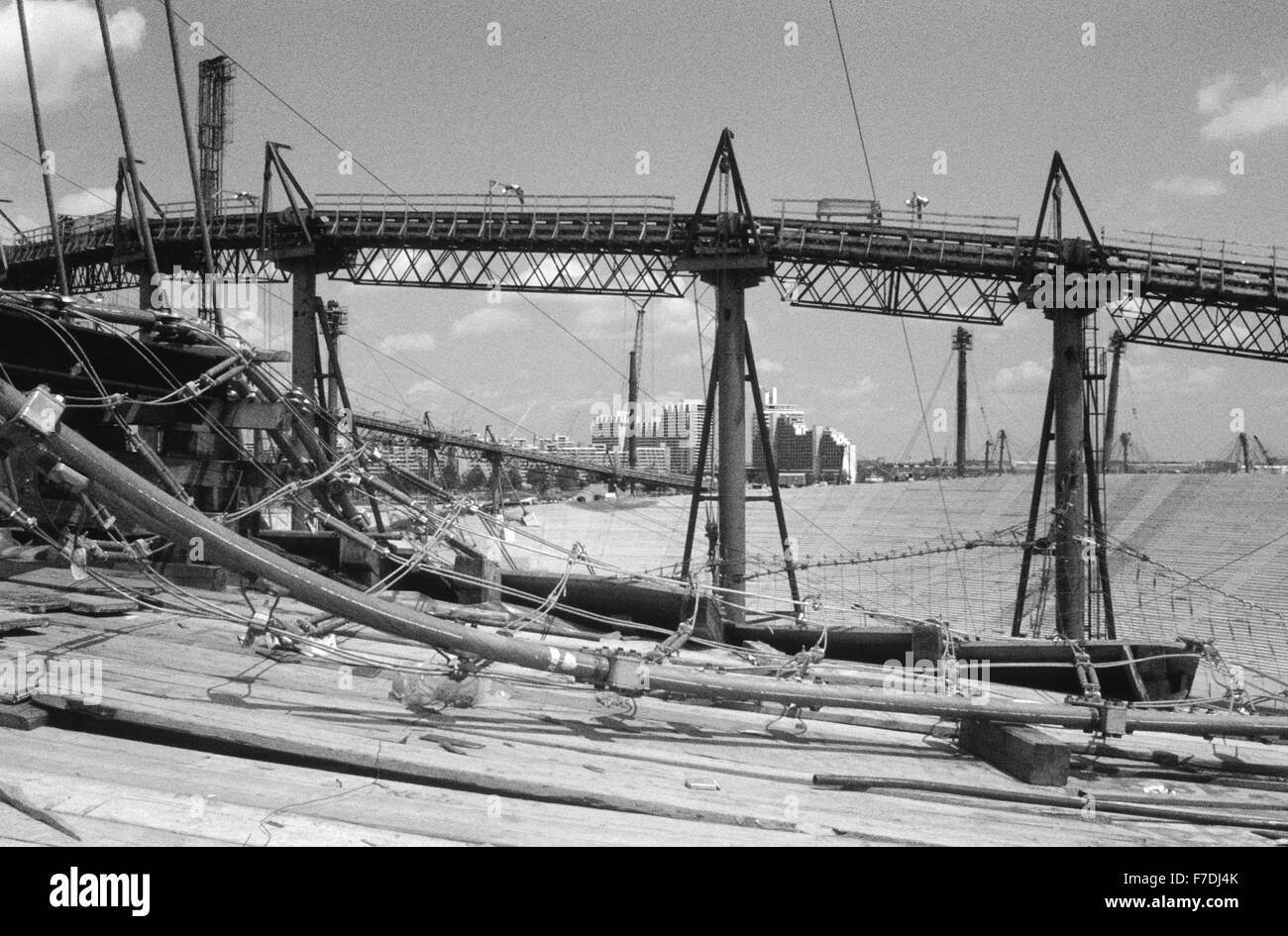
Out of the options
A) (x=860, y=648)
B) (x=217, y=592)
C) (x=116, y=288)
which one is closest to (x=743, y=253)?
(x=860, y=648)

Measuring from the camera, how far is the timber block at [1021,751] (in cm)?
557

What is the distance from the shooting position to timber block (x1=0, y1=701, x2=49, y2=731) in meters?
5.42

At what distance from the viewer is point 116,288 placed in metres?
36.9

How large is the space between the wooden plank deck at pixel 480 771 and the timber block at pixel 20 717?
0.41 feet

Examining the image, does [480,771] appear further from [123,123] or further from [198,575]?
[123,123]

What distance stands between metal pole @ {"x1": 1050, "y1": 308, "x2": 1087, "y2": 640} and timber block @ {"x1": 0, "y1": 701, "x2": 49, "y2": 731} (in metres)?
19.5

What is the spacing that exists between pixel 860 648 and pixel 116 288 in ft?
119

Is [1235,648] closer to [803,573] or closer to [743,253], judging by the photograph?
[803,573]

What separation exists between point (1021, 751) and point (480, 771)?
11.4 feet
